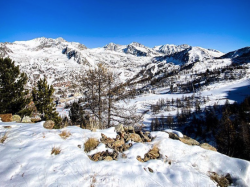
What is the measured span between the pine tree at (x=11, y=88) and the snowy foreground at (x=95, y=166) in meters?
11.8

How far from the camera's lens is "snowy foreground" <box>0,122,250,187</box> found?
3109 millimetres

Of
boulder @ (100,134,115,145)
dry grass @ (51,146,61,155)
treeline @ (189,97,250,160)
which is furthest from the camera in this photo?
treeline @ (189,97,250,160)

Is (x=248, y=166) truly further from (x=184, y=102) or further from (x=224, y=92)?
(x=224, y=92)

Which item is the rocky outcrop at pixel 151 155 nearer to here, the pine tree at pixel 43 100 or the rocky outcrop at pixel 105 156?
the rocky outcrop at pixel 105 156

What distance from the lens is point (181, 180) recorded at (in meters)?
3.85

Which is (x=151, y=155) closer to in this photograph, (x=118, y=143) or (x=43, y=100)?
(x=118, y=143)

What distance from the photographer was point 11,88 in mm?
14047

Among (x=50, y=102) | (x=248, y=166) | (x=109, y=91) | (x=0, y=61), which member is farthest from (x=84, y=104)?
(x=248, y=166)

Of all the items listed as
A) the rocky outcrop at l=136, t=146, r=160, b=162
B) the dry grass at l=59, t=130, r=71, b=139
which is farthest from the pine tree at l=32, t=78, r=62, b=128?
the rocky outcrop at l=136, t=146, r=160, b=162

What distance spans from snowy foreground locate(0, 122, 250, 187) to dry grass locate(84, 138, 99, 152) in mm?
181

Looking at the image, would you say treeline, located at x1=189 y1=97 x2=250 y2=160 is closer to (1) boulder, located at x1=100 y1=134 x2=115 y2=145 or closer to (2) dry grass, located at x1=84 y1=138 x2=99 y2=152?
(1) boulder, located at x1=100 y1=134 x2=115 y2=145

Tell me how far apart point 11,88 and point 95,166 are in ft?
50.9

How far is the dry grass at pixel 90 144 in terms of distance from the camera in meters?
4.83

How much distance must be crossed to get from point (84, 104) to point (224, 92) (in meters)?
236
